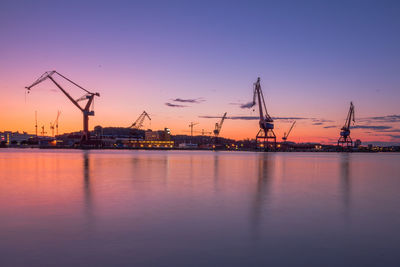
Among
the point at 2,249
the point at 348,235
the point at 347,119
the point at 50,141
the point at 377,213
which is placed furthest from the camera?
the point at 50,141

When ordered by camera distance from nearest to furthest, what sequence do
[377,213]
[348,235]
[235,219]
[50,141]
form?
[348,235] < [235,219] < [377,213] < [50,141]

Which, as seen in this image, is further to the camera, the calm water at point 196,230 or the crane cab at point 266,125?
the crane cab at point 266,125

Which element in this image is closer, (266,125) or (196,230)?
(196,230)

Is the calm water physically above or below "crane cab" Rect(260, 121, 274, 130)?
below

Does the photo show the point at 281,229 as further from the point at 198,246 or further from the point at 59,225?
the point at 59,225

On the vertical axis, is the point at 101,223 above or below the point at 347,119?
below

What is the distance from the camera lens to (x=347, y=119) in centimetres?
16888

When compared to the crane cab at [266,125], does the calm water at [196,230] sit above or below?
below

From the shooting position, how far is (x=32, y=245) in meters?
5.80

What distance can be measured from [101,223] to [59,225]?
39.8 inches

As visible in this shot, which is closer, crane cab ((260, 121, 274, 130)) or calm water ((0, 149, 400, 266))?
calm water ((0, 149, 400, 266))

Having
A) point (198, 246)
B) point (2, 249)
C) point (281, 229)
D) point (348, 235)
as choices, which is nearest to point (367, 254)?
point (348, 235)

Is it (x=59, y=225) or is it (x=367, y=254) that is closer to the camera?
(x=367, y=254)

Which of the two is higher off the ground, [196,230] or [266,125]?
[266,125]
